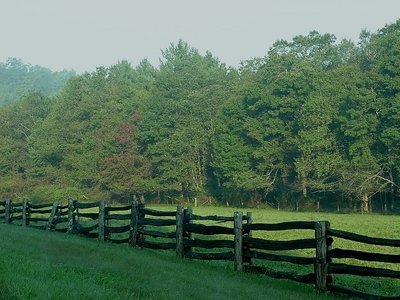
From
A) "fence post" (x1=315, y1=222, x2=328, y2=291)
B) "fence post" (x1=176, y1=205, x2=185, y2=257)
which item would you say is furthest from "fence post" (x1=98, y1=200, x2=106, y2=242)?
"fence post" (x1=315, y1=222, x2=328, y2=291)

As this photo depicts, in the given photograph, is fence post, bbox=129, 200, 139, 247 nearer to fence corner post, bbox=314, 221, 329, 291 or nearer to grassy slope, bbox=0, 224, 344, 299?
grassy slope, bbox=0, 224, 344, 299

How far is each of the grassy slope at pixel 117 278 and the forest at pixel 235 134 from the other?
1704 inches

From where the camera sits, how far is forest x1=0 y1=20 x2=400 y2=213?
58625 mm

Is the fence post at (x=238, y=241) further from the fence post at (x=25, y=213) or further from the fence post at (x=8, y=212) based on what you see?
the fence post at (x=8, y=212)

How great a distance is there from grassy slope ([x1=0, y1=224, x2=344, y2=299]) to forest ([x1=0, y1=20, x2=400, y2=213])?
4328cm

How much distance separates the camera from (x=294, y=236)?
26.4 meters

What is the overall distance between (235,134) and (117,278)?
204ft

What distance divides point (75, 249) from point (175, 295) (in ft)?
22.2

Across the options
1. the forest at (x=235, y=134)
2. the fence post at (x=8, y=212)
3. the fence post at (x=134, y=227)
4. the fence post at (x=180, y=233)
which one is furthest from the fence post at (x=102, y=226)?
the forest at (x=235, y=134)

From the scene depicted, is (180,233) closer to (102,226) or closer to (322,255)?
(102,226)

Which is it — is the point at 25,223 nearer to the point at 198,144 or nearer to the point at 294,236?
the point at 294,236

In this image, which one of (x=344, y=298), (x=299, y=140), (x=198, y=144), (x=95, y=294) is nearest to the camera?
(x=95, y=294)

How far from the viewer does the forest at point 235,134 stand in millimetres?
58625

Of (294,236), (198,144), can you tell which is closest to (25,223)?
(294,236)
